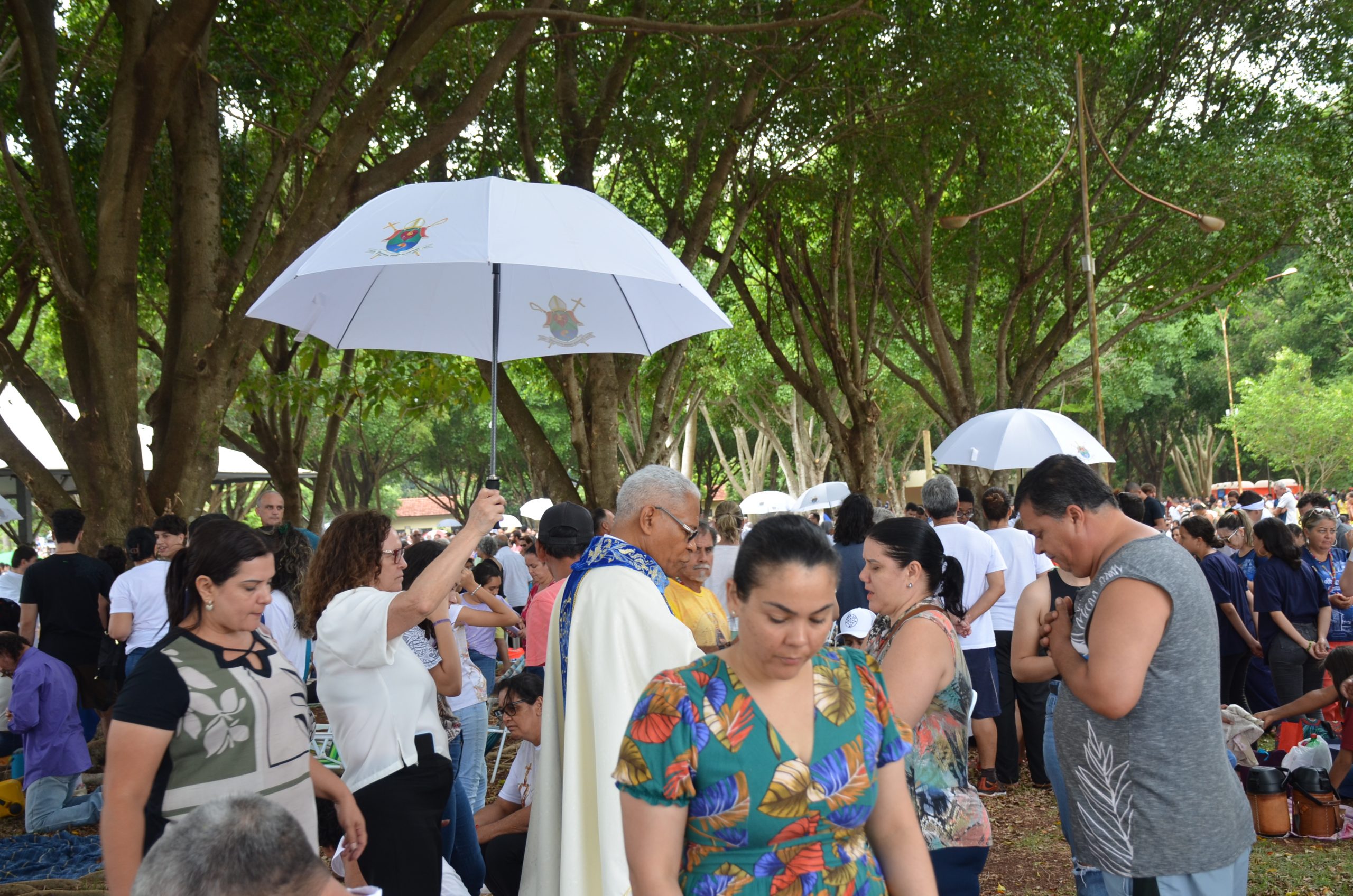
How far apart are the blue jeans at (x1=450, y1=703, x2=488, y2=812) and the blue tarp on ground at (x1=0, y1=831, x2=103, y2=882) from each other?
209 cm

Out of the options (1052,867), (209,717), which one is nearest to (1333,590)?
(1052,867)

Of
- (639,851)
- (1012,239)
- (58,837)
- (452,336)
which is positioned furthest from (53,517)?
(1012,239)

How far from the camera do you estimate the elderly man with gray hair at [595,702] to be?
3.14 meters

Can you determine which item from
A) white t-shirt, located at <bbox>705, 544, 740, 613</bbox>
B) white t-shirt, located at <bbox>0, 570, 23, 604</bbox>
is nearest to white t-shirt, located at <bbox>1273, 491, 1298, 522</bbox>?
white t-shirt, located at <bbox>705, 544, 740, 613</bbox>

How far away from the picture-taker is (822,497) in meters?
22.2

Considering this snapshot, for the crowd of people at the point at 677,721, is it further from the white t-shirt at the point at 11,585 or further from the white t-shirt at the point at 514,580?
the white t-shirt at the point at 11,585

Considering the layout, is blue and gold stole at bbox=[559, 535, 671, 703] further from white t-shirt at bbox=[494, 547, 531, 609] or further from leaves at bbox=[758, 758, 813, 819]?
white t-shirt at bbox=[494, 547, 531, 609]

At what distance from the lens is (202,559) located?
10.8 feet

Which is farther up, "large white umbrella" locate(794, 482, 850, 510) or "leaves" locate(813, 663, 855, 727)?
"large white umbrella" locate(794, 482, 850, 510)

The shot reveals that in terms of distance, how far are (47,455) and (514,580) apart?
28.2 feet

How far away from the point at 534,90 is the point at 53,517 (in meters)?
8.04

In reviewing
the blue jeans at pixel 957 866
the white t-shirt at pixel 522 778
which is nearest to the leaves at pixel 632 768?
the blue jeans at pixel 957 866

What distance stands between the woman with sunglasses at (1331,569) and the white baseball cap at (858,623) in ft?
16.3

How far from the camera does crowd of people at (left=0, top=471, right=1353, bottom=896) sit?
2.15 meters
